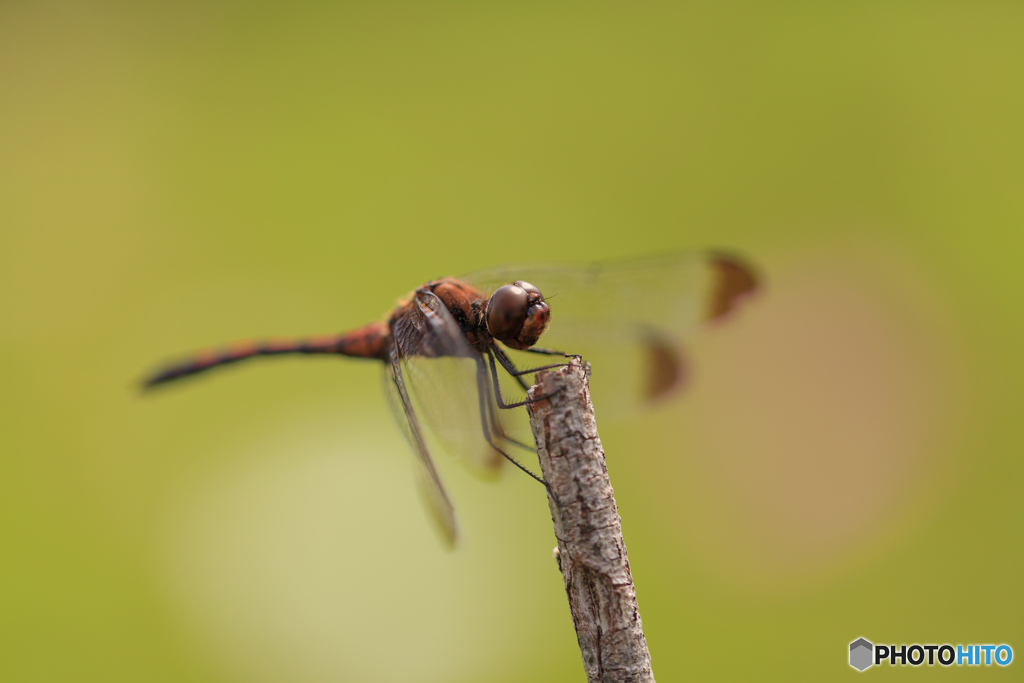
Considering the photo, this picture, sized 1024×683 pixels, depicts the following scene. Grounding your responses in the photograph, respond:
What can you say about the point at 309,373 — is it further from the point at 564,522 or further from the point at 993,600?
the point at 993,600

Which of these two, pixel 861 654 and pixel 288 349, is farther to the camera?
pixel 288 349

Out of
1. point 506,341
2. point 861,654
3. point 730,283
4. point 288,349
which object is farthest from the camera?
point 288,349

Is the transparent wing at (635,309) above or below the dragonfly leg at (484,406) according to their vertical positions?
above

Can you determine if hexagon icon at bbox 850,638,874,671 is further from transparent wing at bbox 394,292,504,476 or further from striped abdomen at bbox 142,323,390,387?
striped abdomen at bbox 142,323,390,387

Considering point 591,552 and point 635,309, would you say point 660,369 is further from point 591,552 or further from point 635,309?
point 591,552

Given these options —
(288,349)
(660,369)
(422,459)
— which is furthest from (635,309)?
(288,349)

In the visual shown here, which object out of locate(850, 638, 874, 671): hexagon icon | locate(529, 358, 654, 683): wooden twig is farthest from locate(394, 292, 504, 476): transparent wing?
locate(850, 638, 874, 671): hexagon icon

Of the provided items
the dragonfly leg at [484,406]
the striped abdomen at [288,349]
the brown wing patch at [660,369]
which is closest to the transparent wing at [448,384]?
the dragonfly leg at [484,406]

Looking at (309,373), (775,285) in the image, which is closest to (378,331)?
(309,373)

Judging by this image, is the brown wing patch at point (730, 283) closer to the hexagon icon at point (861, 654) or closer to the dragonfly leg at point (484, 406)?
the dragonfly leg at point (484, 406)
